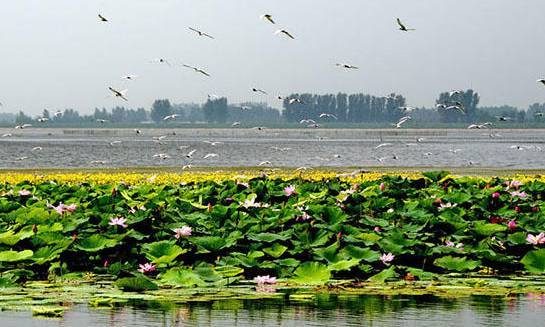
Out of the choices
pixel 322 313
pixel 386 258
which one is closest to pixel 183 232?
pixel 386 258

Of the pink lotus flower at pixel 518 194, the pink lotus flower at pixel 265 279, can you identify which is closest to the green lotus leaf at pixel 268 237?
the pink lotus flower at pixel 265 279

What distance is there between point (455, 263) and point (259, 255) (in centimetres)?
218

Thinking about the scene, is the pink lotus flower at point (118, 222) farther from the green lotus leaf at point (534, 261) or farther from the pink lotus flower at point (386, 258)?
the green lotus leaf at point (534, 261)

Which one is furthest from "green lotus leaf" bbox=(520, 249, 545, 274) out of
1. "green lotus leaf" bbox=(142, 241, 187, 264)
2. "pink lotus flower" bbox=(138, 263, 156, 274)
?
"pink lotus flower" bbox=(138, 263, 156, 274)

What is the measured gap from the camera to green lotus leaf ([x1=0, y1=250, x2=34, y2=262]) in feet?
30.2

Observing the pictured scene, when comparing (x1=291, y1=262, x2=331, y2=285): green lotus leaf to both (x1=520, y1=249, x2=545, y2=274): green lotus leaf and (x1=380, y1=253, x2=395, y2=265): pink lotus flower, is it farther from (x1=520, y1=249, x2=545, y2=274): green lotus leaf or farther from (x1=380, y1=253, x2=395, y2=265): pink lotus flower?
(x1=520, y1=249, x2=545, y2=274): green lotus leaf

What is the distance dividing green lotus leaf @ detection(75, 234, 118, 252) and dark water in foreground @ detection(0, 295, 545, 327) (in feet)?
4.87

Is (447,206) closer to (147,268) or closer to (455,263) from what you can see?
(455,263)

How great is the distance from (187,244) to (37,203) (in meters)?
2.79

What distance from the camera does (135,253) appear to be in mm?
10125

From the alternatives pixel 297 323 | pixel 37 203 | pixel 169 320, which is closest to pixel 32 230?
pixel 37 203

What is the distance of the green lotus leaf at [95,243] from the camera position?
31.8 feet

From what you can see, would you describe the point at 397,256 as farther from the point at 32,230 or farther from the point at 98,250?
the point at 32,230

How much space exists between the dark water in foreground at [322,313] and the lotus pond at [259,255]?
0.04m
